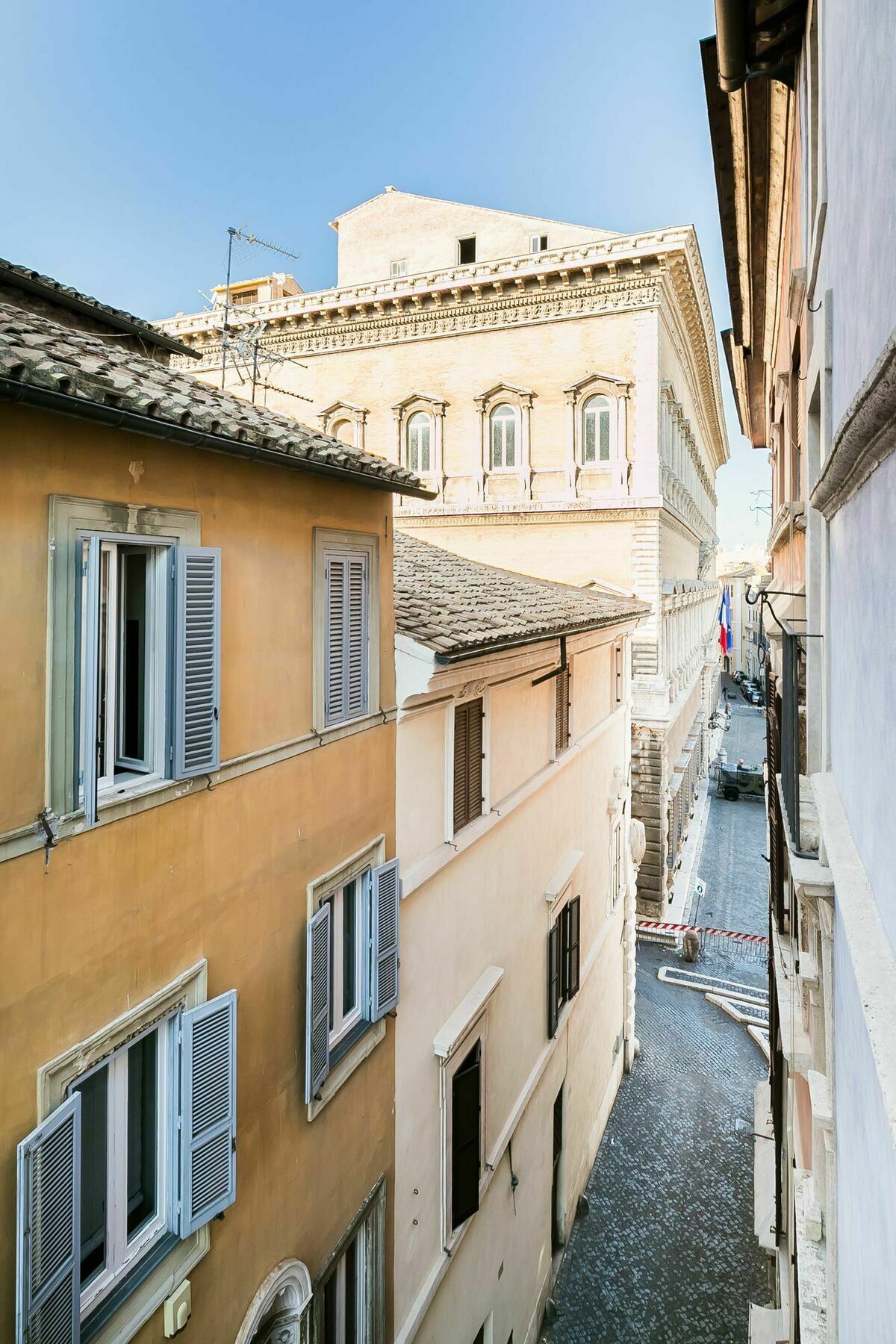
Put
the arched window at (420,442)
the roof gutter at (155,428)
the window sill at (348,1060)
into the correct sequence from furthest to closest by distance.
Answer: the arched window at (420,442), the window sill at (348,1060), the roof gutter at (155,428)

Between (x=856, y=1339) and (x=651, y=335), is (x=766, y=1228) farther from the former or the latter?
(x=651, y=335)

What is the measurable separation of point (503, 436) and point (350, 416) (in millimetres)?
4817

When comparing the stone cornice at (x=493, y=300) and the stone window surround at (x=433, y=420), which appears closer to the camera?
the stone cornice at (x=493, y=300)

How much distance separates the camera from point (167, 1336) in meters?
3.93

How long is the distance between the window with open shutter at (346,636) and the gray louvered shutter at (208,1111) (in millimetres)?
1889

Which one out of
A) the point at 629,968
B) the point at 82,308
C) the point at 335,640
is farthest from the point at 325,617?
the point at 629,968

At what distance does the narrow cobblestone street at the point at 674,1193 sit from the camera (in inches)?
374

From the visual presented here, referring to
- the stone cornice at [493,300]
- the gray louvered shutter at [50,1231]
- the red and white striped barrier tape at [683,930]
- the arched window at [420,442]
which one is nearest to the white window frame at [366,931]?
the gray louvered shutter at [50,1231]

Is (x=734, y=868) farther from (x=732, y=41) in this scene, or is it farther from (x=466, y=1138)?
(x=732, y=41)

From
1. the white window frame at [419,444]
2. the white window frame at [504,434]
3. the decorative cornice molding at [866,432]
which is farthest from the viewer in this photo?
the white window frame at [419,444]

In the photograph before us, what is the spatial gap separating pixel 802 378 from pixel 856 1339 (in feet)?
18.7

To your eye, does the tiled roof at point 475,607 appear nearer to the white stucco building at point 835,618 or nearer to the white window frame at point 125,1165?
the white stucco building at point 835,618

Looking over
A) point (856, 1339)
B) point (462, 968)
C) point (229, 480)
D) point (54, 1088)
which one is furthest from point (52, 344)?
point (462, 968)

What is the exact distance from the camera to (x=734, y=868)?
24250 mm
